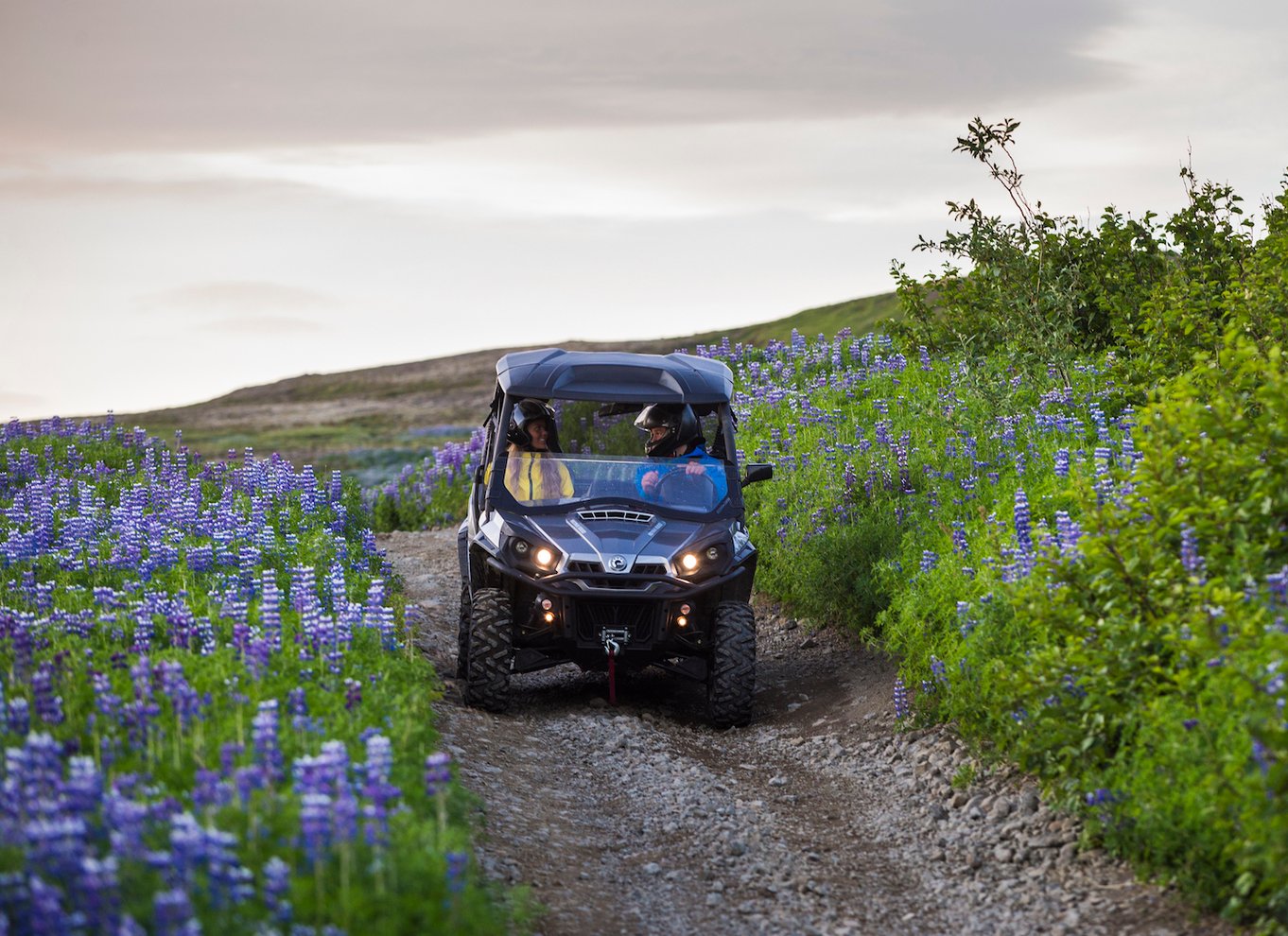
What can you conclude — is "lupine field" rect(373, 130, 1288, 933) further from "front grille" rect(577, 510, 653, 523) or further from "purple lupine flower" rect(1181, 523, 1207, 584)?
"front grille" rect(577, 510, 653, 523)

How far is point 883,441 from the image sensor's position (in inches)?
556

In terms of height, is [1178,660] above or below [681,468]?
below

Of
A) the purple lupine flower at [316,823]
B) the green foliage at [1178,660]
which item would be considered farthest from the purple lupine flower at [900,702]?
the purple lupine flower at [316,823]

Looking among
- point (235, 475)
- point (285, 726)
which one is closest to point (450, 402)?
point (235, 475)

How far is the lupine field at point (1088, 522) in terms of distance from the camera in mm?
6414

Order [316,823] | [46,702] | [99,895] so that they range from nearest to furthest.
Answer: [99,895] < [316,823] < [46,702]

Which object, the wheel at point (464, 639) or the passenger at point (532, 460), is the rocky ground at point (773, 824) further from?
the passenger at point (532, 460)

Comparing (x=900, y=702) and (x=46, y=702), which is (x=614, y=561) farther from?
(x=46, y=702)

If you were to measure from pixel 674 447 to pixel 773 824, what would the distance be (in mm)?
3797

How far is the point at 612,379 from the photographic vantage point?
35.2 feet

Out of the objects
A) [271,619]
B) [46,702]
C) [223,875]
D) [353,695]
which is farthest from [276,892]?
[271,619]

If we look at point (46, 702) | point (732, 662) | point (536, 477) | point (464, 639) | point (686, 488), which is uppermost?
point (536, 477)

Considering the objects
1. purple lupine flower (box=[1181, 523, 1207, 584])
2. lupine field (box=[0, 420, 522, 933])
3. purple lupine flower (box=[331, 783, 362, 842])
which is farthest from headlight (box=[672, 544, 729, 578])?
purple lupine flower (box=[331, 783, 362, 842])

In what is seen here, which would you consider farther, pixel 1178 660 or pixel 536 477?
pixel 536 477
